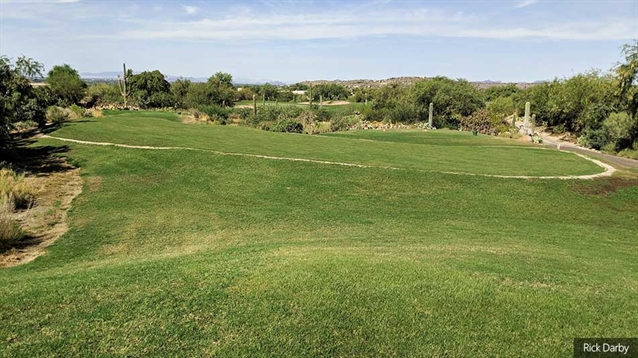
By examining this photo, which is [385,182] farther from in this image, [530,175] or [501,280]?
[501,280]

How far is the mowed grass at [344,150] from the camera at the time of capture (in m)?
19.6

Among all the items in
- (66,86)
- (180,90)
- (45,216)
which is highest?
(180,90)

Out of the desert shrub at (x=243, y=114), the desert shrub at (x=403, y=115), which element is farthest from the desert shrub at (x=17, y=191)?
the desert shrub at (x=403, y=115)

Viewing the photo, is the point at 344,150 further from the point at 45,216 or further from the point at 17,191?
the point at 17,191

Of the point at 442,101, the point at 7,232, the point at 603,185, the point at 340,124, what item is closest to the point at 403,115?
the point at 442,101

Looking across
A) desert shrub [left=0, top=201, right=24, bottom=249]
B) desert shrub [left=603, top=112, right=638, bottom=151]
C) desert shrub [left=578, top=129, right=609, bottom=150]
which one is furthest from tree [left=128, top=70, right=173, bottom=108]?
desert shrub [left=603, top=112, right=638, bottom=151]

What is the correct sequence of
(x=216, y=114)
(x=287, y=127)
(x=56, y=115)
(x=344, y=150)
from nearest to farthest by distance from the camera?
(x=344, y=150) → (x=56, y=115) → (x=287, y=127) → (x=216, y=114)

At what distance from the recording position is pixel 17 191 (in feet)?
47.3

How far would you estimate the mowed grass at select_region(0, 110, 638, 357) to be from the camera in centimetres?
480

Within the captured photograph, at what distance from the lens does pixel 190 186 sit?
16.8 m

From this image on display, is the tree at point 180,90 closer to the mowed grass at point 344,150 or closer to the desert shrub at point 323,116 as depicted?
the desert shrub at point 323,116

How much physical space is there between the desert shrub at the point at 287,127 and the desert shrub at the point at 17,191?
1013 inches

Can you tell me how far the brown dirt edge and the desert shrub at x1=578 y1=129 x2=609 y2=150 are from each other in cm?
3847

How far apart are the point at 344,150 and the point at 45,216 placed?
14378mm
